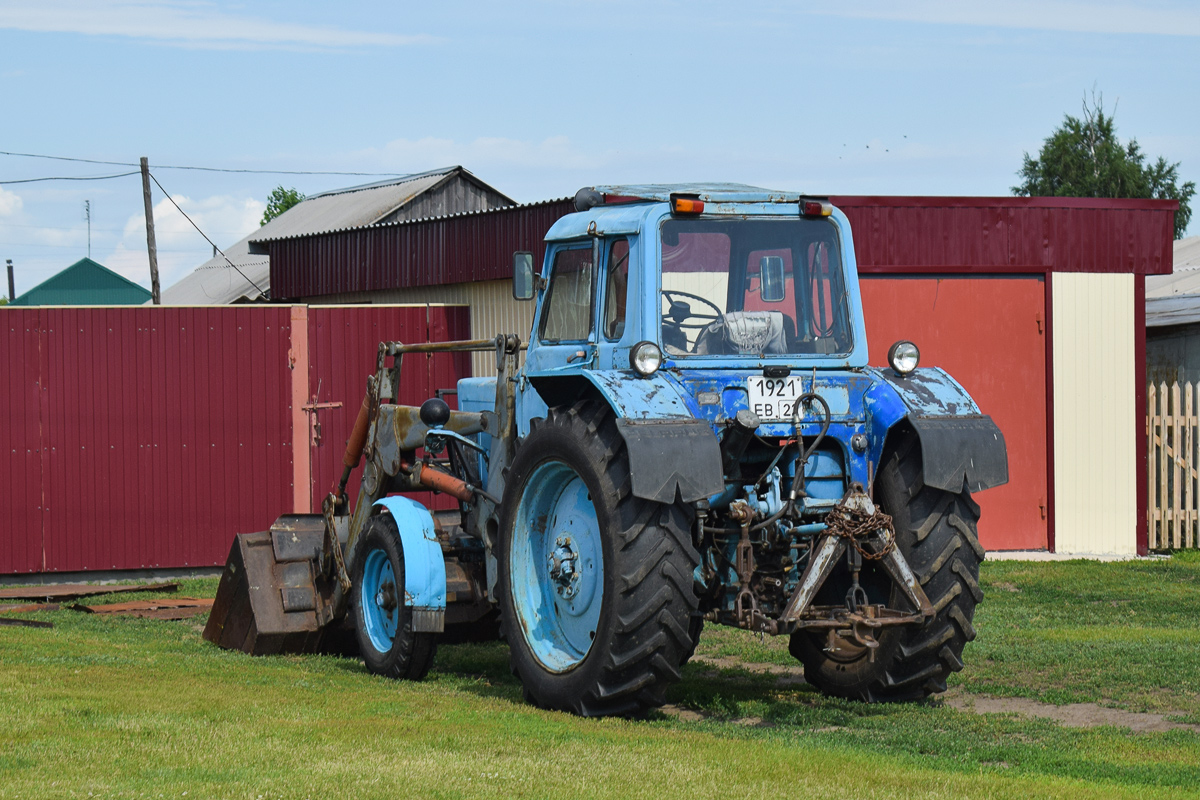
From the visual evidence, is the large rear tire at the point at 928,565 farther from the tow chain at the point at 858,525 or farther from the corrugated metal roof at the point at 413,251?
the corrugated metal roof at the point at 413,251

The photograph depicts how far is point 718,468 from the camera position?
24.8 feet

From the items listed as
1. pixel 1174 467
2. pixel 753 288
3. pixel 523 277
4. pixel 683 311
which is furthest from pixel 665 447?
pixel 1174 467

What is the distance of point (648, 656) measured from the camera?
25.2ft

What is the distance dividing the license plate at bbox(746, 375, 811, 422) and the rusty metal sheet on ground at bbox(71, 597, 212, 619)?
703cm

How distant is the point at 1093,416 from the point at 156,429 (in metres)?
10.4

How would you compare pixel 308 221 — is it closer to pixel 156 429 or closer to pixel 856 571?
pixel 156 429

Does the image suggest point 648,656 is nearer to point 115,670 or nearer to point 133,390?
point 115,670

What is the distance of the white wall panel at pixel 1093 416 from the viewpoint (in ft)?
55.7

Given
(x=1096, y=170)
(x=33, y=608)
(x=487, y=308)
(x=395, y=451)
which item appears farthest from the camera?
(x=1096, y=170)

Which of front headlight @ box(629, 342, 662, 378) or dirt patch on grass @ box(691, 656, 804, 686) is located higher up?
front headlight @ box(629, 342, 662, 378)

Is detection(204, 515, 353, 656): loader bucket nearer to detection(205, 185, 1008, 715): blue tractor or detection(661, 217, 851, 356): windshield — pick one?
detection(205, 185, 1008, 715): blue tractor

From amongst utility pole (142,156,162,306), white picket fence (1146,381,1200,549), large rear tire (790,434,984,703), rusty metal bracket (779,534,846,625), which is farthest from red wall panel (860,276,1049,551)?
utility pole (142,156,162,306)

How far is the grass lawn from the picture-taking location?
20.6 feet

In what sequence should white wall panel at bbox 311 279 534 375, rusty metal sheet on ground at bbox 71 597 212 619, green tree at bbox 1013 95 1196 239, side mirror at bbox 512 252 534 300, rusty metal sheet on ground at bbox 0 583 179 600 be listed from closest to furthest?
side mirror at bbox 512 252 534 300 → rusty metal sheet on ground at bbox 71 597 212 619 → rusty metal sheet on ground at bbox 0 583 179 600 → white wall panel at bbox 311 279 534 375 → green tree at bbox 1013 95 1196 239
